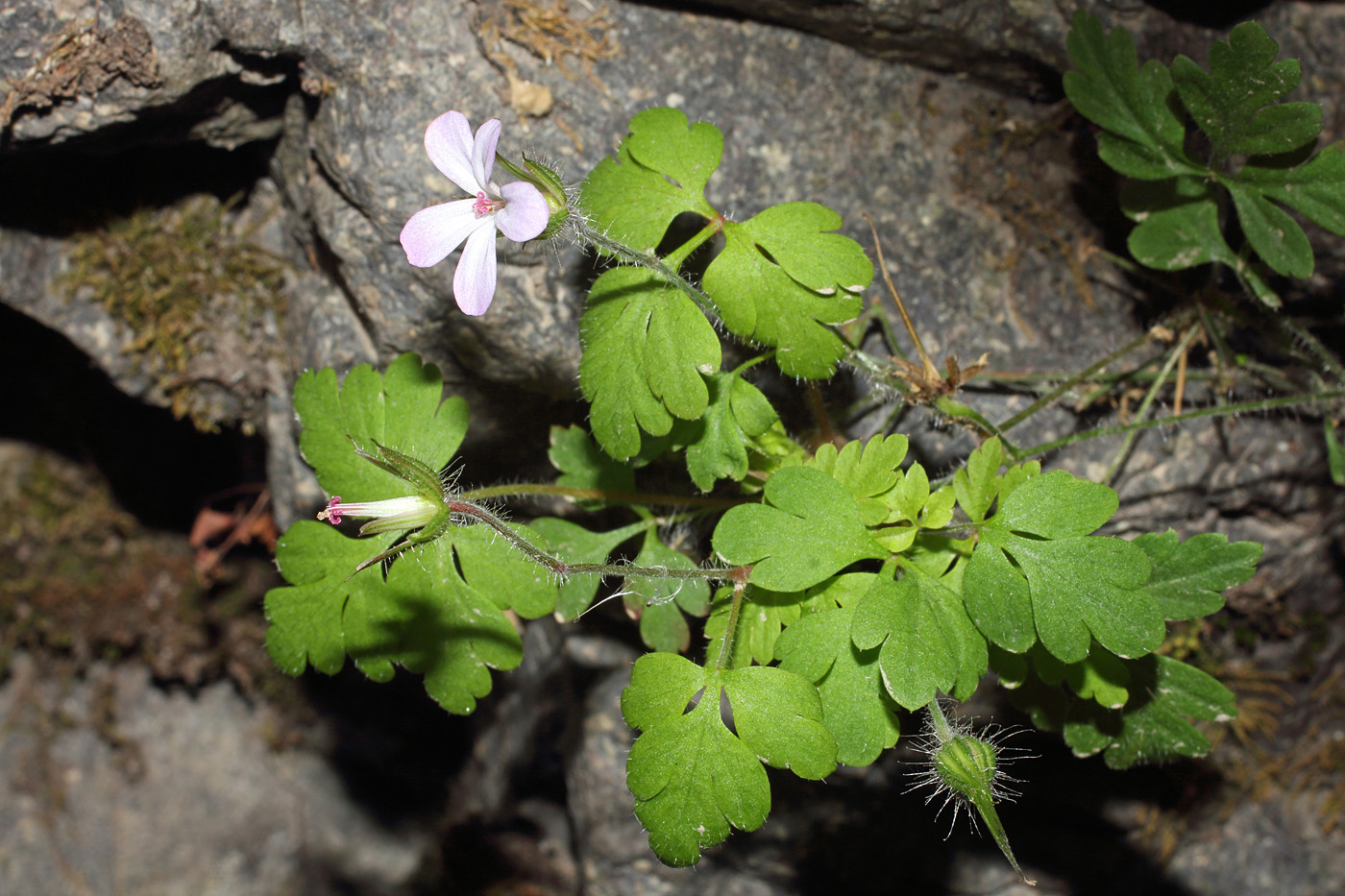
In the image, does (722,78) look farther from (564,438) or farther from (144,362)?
(144,362)

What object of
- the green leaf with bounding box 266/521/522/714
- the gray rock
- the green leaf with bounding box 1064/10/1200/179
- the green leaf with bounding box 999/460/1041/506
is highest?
the green leaf with bounding box 1064/10/1200/179

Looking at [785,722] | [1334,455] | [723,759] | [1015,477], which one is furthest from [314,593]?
[1334,455]

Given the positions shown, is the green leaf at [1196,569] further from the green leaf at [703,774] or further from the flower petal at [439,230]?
the flower petal at [439,230]

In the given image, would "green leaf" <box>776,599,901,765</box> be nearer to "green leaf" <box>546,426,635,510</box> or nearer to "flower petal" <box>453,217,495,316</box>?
"green leaf" <box>546,426,635,510</box>

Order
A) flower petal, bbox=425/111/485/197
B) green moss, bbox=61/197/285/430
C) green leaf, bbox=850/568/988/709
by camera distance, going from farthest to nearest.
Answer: green moss, bbox=61/197/285/430 → green leaf, bbox=850/568/988/709 → flower petal, bbox=425/111/485/197

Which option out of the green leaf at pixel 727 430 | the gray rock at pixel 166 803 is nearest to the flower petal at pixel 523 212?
the green leaf at pixel 727 430

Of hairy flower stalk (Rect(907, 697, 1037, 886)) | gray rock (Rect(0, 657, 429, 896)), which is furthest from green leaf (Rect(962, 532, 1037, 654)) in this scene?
gray rock (Rect(0, 657, 429, 896))

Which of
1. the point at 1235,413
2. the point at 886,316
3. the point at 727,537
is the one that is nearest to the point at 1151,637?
the point at 727,537
